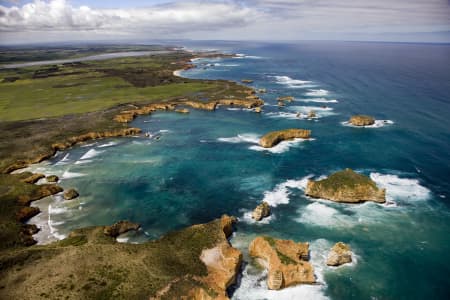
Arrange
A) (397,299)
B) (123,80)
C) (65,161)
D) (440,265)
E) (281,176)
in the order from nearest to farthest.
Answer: (397,299) < (440,265) < (281,176) < (65,161) < (123,80)

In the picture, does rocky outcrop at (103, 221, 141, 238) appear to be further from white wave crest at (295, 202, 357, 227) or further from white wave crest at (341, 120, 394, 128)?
white wave crest at (341, 120, 394, 128)

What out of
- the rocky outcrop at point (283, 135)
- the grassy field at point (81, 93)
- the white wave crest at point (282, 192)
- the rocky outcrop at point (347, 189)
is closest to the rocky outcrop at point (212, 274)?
the white wave crest at point (282, 192)

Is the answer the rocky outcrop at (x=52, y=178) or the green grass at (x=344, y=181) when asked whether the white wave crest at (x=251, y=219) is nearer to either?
the green grass at (x=344, y=181)

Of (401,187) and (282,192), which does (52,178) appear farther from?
(401,187)

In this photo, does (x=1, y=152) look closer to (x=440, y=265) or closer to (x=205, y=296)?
(x=205, y=296)

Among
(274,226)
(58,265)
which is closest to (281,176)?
(274,226)

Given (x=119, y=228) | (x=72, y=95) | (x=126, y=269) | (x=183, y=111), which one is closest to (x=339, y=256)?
(x=126, y=269)

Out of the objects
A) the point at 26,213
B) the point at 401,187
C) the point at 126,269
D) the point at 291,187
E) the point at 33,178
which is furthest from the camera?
the point at 33,178

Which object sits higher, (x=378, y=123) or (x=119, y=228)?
(x=378, y=123)
